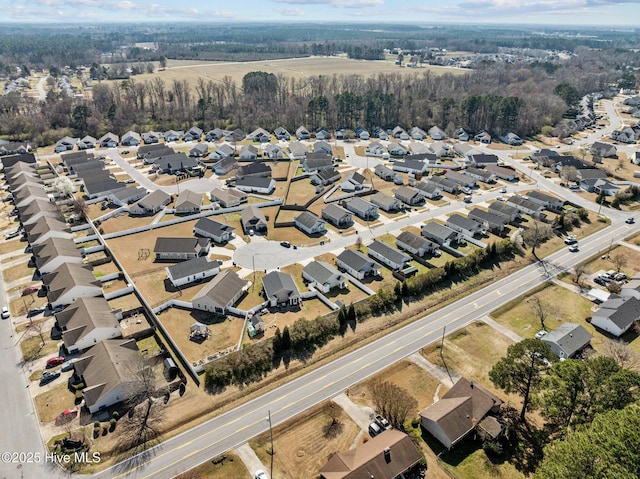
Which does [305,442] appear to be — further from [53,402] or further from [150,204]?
[150,204]

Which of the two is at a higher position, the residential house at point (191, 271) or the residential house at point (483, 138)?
the residential house at point (191, 271)

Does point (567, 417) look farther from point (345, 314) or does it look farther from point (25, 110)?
point (25, 110)

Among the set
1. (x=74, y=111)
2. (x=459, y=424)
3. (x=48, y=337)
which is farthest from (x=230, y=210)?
(x=74, y=111)

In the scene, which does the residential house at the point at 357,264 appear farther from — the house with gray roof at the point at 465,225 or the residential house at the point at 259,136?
the residential house at the point at 259,136

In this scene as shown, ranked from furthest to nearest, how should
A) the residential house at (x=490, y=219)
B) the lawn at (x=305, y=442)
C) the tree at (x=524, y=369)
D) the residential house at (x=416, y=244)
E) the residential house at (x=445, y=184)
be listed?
1. the residential house at (x=445, y=184)
2. the residential house at (x=490, y=219)
3. the residential house at (x=416, y=244)
4. the tree at (x=524, y=369)
5. the lawn at (x=305, y=442)

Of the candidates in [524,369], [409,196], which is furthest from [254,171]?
[524,369]

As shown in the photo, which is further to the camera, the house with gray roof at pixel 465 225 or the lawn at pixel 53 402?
the house with gray roof at pixel 465 225

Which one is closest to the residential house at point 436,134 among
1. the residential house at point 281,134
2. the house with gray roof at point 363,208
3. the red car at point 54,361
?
the residential house at point 281,134
